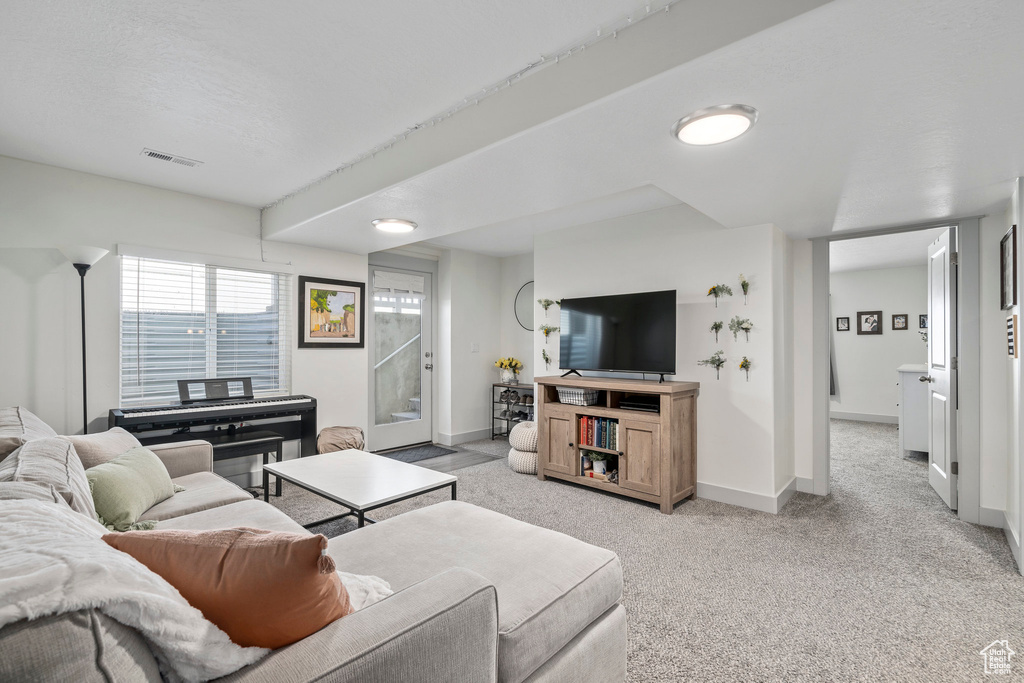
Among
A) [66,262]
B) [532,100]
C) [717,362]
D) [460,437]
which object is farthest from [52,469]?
[460,437]

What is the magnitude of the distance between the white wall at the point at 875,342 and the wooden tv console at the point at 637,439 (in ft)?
16.8

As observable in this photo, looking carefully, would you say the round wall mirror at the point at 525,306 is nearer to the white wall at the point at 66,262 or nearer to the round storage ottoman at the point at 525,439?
the round storage ottoman at the point at 525,439

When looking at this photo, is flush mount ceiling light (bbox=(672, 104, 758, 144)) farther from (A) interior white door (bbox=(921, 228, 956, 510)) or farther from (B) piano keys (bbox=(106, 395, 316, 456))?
(B) piano keys (bbox=(106, 395, 316, 456))

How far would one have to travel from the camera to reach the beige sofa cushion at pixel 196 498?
2.16 m

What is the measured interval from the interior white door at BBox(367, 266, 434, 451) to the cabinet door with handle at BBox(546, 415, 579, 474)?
2098mm

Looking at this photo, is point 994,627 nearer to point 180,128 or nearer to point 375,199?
point 375,199

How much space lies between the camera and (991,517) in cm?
317

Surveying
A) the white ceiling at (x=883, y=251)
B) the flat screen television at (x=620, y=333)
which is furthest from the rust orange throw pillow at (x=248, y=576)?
the white ceiling at (x=883, y=251)

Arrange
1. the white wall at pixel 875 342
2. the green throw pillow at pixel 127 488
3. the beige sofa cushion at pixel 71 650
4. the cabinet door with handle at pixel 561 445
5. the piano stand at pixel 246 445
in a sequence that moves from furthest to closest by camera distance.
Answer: the white wall at pixel 875 342
the cabinet door with handle at pixel 561 445
the piano stand at pixel 246 445
the green throw pillow at pixel 127 488
the beige sofa cushion at pixel 71 650

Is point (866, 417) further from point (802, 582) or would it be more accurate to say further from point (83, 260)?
point (83, 260)

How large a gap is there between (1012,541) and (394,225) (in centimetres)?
434

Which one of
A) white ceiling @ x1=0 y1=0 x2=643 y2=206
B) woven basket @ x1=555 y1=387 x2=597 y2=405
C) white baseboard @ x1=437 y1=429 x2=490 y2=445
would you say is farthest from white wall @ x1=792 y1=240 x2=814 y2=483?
white baseboard @ x1=437 y1=429 x2=490 y2=445

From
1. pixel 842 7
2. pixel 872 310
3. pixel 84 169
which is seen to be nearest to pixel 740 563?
pixel 842 7

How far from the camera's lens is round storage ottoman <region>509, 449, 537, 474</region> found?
4.42 metres
